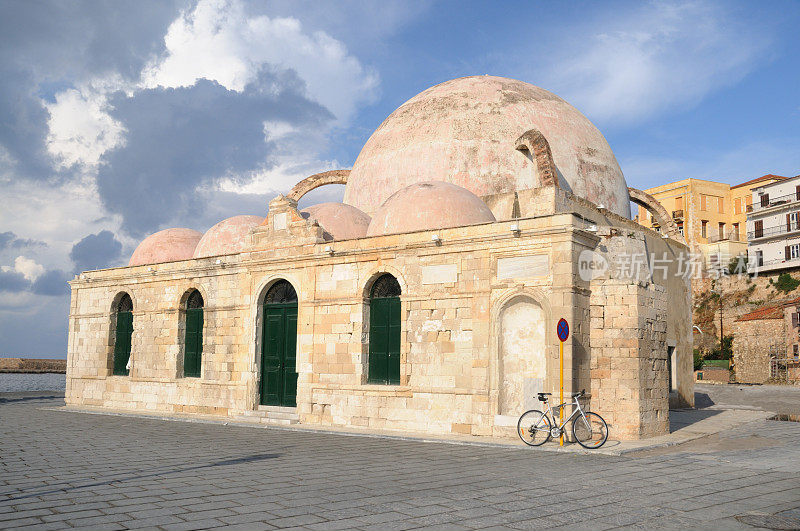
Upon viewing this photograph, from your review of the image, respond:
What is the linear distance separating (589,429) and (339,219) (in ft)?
30.5

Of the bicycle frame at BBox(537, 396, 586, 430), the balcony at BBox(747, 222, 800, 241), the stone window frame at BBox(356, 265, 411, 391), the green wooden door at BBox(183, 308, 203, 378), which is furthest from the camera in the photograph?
the balcony at BBox(747, 222, 800, 241)

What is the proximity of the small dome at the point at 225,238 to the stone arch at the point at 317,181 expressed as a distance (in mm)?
1851

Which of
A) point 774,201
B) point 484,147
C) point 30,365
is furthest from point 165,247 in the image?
point 774,201

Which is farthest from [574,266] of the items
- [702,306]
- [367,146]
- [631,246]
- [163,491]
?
[702,306]

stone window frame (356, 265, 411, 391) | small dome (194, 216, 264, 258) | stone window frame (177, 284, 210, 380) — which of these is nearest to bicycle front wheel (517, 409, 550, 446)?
stone window frame (356, 265, 411, 391)

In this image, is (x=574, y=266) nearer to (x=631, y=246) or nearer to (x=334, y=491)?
(x=631, y=246)

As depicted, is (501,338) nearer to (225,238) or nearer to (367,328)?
(367,328)

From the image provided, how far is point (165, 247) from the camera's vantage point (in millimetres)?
23188

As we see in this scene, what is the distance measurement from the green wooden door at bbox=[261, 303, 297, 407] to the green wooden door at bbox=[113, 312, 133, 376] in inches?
254

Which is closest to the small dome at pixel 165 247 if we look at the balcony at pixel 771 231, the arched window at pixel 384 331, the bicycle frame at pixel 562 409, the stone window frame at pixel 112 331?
the stone window frame at pixel 112 331

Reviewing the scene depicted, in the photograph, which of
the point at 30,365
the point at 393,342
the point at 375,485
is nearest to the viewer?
the point at 375,485

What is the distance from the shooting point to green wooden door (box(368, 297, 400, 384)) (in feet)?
50.2

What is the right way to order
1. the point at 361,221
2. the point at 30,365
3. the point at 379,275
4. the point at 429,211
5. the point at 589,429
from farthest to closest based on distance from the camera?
the point at 30,365 → the point at 361,221 → the point at 429,211 → the point at 379,275 → the point at 589,429

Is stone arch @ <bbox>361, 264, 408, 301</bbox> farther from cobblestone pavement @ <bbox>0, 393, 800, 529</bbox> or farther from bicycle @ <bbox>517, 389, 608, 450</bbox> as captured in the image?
bicycle @ <bbox>517, 389, 608, 450</bbox>
